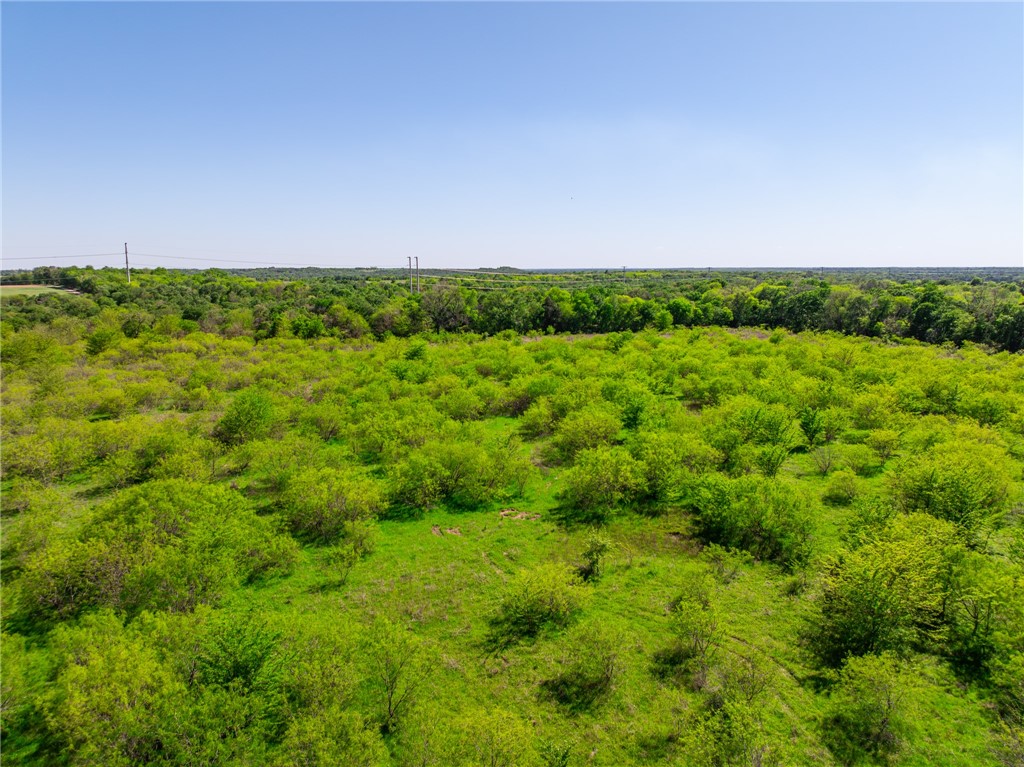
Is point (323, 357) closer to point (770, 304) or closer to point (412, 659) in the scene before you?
point (412, 659)

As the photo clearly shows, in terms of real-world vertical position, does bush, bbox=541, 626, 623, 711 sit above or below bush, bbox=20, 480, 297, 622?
below

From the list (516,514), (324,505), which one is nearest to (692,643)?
(516,514)

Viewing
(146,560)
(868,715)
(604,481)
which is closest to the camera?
(868,715)

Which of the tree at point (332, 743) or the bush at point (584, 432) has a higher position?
the bush at point (584, 432)

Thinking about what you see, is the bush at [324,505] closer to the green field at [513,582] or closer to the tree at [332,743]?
the green field at [513,582]

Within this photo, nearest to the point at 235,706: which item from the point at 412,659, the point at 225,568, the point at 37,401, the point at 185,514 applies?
the point at 412,659

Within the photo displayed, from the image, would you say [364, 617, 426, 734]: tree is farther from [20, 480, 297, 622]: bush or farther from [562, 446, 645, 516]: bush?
[562, 446, 645, 516]: bush

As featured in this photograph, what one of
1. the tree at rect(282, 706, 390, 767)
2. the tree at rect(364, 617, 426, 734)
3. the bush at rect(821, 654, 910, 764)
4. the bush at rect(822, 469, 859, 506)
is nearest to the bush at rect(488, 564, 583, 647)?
the tree at rect(364, 617, 426, 734)

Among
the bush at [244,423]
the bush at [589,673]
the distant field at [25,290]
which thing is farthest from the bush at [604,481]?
the distant field at [25,290]

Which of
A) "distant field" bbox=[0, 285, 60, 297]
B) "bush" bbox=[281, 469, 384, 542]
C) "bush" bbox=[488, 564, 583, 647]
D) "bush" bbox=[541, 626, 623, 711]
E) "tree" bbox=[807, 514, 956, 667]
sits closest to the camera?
"bush" bbox=[541, 626, 623, 711]

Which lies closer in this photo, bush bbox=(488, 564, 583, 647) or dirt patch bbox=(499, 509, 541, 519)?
bush bbox=(488, 564, 583, 647)

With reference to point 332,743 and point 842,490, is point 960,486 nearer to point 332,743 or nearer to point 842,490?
point 842,490
